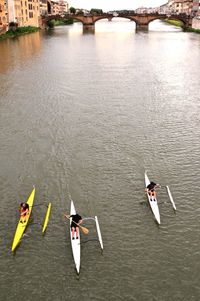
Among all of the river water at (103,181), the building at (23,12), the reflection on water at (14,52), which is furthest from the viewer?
the building at (23,12)

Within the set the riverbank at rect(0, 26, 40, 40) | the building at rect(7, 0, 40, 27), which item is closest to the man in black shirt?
the riverbank at rect(0, 26, 40, 40)

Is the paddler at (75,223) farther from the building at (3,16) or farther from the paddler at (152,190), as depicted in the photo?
the building at (3,16)

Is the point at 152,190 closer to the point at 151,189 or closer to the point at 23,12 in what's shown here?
the point at 151,189

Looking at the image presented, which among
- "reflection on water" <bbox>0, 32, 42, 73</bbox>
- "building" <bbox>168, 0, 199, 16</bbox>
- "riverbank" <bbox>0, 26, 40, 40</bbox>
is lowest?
"reflection on water" <bbox>0, 32, 42, 73</bbox>

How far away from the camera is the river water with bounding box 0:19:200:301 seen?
12750mm

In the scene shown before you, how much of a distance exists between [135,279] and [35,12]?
119 meters

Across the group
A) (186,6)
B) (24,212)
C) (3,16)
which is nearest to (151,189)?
(24,212)

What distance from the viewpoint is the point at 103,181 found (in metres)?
19.0

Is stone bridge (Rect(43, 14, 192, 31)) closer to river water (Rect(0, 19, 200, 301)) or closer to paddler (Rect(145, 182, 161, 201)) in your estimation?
river water (Rect(0, 19, 200, 301))

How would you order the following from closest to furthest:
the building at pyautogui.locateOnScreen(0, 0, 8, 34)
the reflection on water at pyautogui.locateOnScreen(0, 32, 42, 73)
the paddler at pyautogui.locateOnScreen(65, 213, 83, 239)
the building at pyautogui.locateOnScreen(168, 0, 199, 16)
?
the paddler at pyautogui.locateOnScreen(65, 213, 83, 239) → the reflection on water at pyautogui.locateOnScreen(0, 32, 42, 73) → the building at pyautogui.locateOnScreen(0, 0, 8, 34) → the building at pyautogui.locateOnScreen(168, 0, 199, 16)

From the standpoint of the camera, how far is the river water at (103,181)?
1275 cm

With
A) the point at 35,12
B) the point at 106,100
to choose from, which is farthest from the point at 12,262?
the point at 35,12

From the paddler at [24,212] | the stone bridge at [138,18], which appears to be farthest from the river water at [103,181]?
the stone bridge at [138,18]

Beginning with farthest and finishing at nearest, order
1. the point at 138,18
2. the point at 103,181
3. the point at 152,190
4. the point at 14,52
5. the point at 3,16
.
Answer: the point at 138,18 < the point at 3,16 < the point at 14,52 < the point at 103,181 < the point at 152,190
